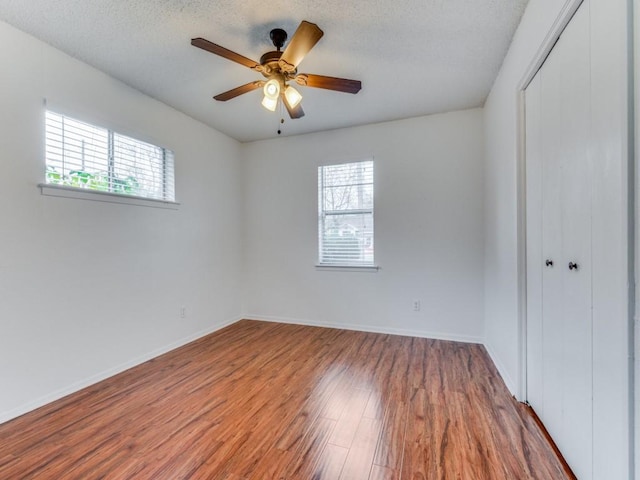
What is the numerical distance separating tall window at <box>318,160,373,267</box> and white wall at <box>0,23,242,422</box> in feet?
5.05

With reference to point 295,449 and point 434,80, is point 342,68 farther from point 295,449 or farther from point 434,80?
point 295,449

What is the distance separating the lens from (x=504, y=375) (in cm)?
241

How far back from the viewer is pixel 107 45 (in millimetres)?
2209

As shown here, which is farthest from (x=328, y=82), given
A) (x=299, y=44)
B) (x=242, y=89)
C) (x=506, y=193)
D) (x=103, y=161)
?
(x=103, y=161)

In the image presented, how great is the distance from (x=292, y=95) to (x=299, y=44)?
0.43m

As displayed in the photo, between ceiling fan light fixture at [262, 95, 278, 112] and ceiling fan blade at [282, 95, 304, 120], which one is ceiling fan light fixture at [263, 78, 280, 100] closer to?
ceiling fan light fixture at [262, 95, 278, 112]

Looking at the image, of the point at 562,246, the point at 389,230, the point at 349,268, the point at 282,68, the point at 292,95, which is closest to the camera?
the point at 562,246

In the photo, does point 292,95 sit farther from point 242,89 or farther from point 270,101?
point 242,89

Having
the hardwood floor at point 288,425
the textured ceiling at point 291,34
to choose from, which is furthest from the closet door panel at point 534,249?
the textured ceiling at point 291,34

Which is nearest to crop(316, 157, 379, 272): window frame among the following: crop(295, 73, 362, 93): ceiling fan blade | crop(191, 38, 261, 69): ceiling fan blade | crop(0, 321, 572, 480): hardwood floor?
crop(0, 321, 572, 480): hardwood floor

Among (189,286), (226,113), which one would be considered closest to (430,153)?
(226,113)

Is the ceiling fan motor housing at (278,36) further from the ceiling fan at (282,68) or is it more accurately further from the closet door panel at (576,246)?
the closet door panel at (576,246)

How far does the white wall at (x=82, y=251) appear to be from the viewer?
200 cm

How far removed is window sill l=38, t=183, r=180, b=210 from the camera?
219cm
